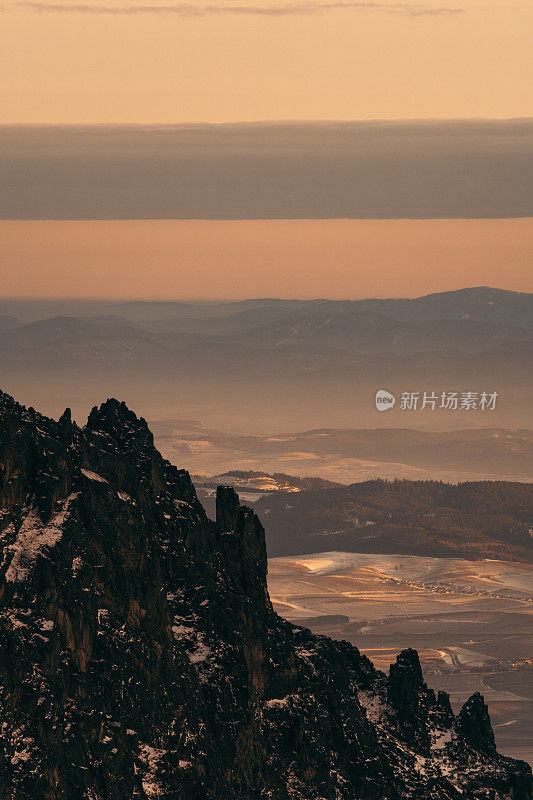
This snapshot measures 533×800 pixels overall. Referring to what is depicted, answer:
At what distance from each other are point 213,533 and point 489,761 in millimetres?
37334

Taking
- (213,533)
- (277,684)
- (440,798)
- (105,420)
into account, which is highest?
(105,420)

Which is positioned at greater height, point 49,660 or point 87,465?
point 87,465

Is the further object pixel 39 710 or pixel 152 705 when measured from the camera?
pixel 152 705

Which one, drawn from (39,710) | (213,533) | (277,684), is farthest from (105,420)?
(39,710)

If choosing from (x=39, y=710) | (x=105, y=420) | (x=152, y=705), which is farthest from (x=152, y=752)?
(x=105, y=420)

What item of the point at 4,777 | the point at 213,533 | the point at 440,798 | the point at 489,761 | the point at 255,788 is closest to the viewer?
the point at 4,777

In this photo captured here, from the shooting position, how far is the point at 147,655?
114375mm

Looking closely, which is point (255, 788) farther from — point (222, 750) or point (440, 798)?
point (440, 798)

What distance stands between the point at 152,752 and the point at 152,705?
3.05 meters

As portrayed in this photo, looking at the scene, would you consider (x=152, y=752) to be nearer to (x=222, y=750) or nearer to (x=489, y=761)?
(x=222, y=750)

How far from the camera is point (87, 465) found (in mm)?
119875

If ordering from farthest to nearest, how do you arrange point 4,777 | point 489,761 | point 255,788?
point 489,761
point 255,788
point 4,777

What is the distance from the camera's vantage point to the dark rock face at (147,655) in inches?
4254

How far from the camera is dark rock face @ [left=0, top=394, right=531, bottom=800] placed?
4254 inches
